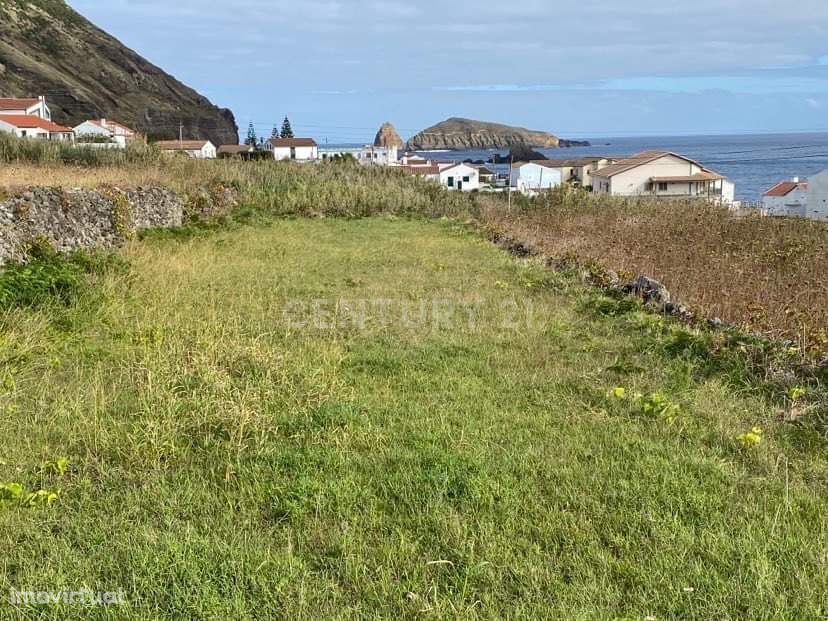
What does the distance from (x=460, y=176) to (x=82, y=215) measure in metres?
63.2

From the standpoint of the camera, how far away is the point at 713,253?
10.1 m

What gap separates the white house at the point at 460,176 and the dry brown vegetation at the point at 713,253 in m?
53.9

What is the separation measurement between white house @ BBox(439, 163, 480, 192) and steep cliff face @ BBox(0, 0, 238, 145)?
31718 millimetres

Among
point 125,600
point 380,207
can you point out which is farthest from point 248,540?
point 380,207

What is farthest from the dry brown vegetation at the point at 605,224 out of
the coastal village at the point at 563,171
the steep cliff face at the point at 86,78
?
the steep cliff face at the point at 86,78

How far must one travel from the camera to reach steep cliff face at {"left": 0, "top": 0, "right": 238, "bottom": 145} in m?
74.2

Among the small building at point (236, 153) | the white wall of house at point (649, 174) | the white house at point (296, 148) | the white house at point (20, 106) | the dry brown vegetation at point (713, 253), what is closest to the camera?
the dry brown vegetation at point (713, 253)

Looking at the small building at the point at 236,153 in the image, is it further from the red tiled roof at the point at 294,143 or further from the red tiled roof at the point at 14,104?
the red tiled roof at the point at 14,104

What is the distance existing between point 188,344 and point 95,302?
2320 mm

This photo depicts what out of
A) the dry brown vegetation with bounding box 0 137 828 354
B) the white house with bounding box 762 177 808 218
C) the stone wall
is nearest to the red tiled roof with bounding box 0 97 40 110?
the dry brown vegetation with bounding box 0 137 828 354

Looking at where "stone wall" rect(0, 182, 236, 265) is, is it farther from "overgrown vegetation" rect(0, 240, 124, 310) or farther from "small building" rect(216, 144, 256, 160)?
"small building" rect(216, 144, 256, 160)

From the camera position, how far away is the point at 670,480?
3428mm

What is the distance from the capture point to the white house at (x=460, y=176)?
70812mm

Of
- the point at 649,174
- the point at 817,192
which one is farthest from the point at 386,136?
the point at 817,192
